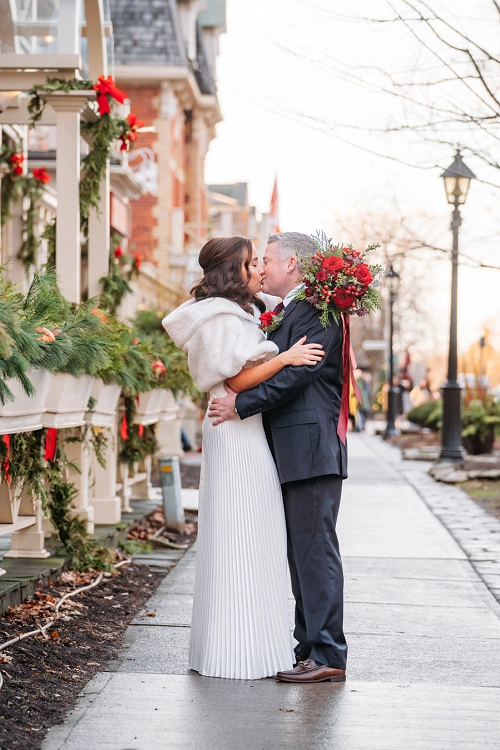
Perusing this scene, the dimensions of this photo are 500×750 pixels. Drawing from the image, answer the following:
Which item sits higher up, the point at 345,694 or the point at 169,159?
the point at 169,159

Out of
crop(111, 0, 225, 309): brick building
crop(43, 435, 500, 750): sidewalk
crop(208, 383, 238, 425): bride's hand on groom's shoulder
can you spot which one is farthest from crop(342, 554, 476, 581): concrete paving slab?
crop(111, 0, 225, 309): brick building

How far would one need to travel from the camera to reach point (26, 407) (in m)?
5.60

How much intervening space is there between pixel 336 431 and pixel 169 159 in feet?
80.7

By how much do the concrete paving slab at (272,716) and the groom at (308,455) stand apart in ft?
0.80

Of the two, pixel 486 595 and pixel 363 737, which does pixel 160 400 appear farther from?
A: pixel 363 737

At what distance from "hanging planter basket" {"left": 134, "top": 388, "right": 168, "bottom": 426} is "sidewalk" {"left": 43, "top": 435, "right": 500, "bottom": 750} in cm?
206

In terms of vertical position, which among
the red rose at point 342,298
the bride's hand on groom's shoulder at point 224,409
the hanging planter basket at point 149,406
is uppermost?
the red rose at point 342,298

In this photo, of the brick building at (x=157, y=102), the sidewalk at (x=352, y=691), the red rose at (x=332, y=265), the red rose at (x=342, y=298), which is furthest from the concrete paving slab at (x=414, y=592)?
the brick building at (x=157, y=102)

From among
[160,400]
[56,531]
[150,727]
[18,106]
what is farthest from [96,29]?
[150,727]

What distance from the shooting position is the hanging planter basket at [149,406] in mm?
9219

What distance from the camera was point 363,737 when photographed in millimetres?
4078

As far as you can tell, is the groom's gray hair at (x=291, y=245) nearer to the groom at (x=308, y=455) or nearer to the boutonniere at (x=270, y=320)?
the groom at (x=308, y=455)

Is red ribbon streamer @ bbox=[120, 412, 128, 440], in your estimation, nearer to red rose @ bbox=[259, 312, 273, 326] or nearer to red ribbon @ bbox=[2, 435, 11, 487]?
red ribbon @ bbox=[2, 435, 11, 487]

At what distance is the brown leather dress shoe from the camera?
15.8 ft
